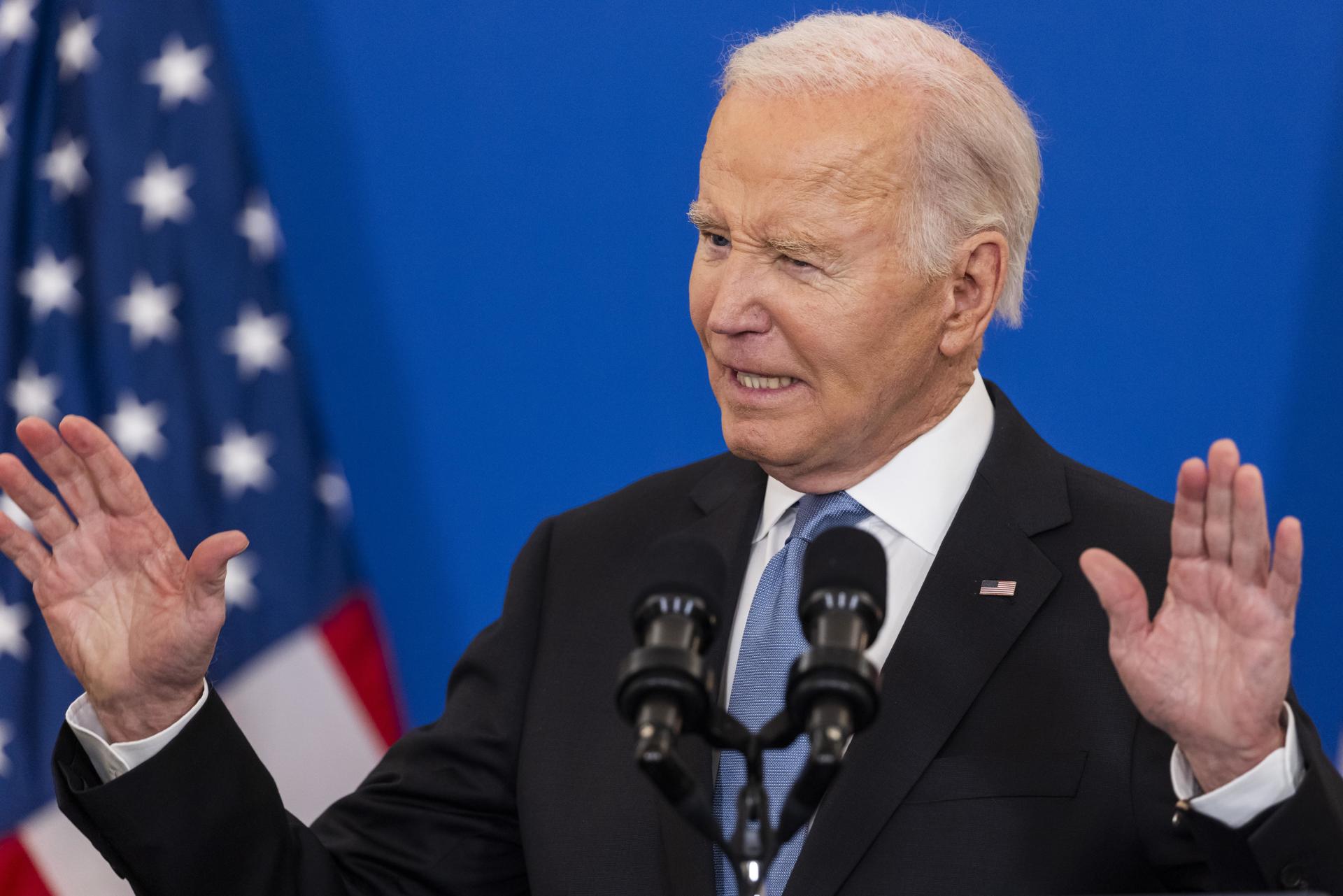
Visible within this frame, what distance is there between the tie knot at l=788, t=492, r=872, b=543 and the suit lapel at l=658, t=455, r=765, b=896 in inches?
4.0

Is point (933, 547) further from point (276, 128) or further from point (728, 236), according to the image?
point (276, 128)

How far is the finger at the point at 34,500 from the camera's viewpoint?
5.60ft

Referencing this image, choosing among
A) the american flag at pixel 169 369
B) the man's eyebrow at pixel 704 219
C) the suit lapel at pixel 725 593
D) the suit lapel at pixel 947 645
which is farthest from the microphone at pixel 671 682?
the american flag at pixel 169 369

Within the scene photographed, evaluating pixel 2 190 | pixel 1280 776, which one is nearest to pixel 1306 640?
pixel 1280 776

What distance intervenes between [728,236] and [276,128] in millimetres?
1467

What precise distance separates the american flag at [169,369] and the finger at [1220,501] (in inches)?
71.7

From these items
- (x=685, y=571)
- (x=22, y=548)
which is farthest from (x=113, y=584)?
(x=685, y=571)

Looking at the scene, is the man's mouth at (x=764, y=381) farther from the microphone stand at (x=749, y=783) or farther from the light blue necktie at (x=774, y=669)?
the microphone stand at (x=749, y=783)

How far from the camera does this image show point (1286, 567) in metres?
1.48

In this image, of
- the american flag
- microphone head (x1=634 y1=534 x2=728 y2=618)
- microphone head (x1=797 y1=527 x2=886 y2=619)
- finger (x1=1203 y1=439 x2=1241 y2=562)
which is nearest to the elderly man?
finger (x1=1203 y1=439 x2=1241 y2=562)

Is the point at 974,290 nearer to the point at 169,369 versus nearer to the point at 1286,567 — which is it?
the point at 1286,567

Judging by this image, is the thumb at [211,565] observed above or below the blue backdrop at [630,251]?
below

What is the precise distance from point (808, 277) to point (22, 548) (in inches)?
39.8

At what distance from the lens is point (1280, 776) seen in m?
1.52
